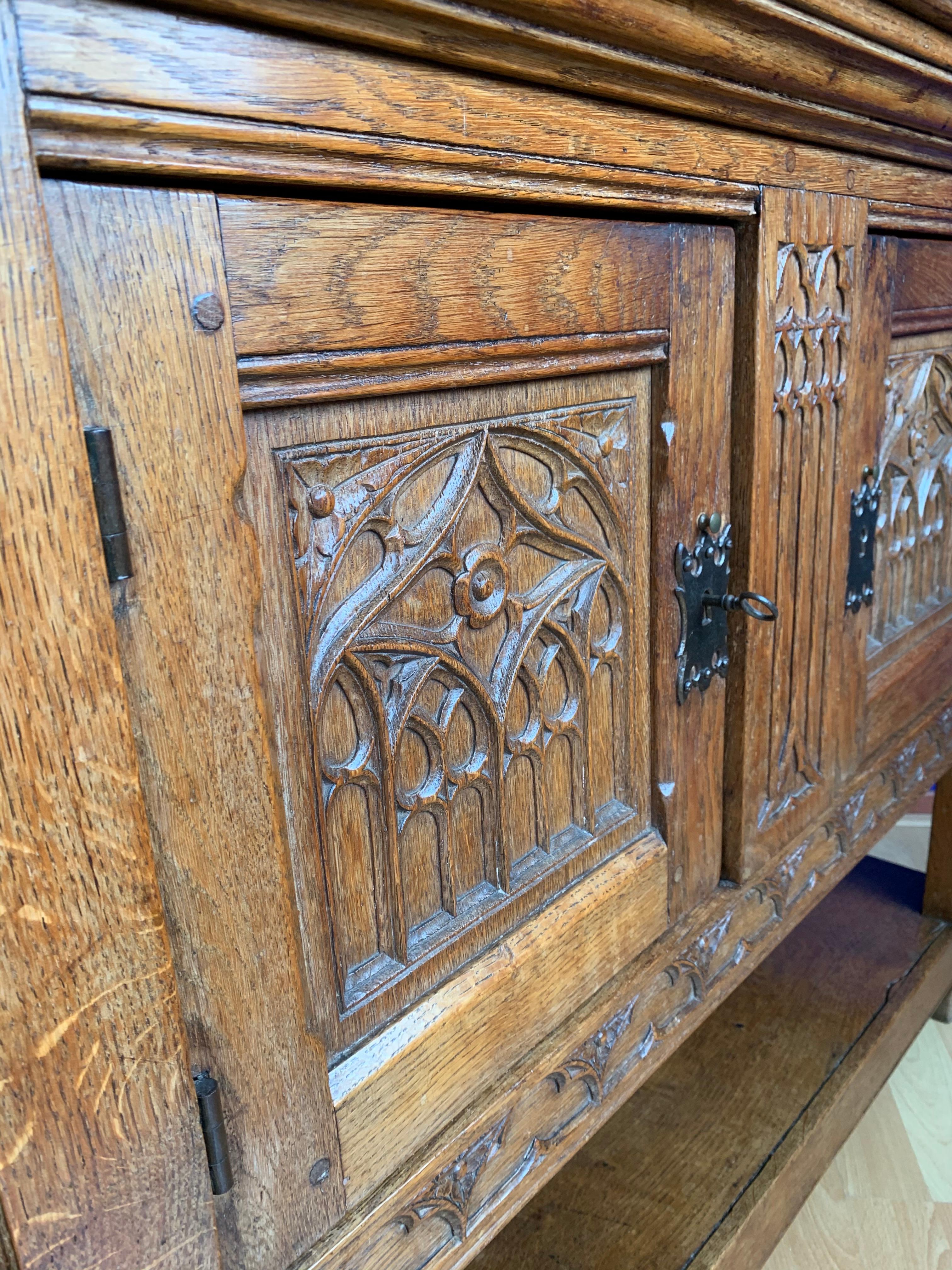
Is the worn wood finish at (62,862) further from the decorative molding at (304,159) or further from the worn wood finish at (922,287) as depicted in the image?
the worn wood finish at (922,287)

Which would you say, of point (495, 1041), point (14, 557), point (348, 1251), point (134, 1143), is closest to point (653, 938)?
point (495, 1041)

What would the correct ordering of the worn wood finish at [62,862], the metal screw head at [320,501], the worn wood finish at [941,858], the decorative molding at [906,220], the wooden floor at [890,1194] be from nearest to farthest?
the worn wood finish at [62,862] → the metal screw head at [320,501] → the decorative molding at [906,220] → the wooden floor at [890,1194] → the worn wood finish at [941,858]

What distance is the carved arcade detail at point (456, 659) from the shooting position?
16.2 inches

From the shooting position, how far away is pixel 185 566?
34 centimetres

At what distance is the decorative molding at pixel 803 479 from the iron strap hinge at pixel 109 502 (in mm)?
467

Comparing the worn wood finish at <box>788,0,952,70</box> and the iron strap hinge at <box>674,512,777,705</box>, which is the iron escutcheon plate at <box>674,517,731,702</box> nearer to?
the iron strap hinge at <box>674,512,777,705</box>

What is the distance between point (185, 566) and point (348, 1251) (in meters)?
0.33

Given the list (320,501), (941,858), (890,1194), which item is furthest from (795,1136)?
(320,501)

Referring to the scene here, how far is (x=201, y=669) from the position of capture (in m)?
0.35

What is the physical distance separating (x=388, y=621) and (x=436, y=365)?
12cm

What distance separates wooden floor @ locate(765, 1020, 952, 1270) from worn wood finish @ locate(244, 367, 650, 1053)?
0.81 metres

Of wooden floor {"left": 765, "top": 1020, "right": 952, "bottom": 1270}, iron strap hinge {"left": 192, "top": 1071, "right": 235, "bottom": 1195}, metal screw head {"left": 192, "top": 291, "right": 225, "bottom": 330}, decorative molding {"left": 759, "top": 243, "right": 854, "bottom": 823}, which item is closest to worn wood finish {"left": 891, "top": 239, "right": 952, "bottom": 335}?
decorative molding {"left": 759, "top": 243, "right": 854, "bottom": 823}

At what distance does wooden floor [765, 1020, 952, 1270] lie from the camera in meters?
1.06

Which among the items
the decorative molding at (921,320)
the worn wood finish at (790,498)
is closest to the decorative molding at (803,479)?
the worn wood finish at (790,498)
